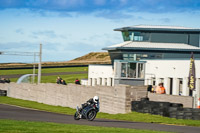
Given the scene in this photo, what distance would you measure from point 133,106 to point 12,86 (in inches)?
1217

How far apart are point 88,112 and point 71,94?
19103mm

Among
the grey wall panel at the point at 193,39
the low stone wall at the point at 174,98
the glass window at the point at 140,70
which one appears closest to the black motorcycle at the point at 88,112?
the low stone wall at the point at 174,98

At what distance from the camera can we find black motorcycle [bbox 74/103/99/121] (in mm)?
24656

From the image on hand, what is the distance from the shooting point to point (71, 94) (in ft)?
143

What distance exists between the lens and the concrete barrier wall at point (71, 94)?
1305 inches

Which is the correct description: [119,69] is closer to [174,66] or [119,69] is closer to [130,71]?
[130,71]

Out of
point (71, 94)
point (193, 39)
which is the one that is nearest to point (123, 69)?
point (71, 94)

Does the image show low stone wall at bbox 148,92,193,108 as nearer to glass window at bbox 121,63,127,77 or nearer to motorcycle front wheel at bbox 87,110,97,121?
motorcycle front wheel at bbox 87,110,97,121

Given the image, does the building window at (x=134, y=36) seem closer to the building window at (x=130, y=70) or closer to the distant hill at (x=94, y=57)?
the building window at (x=130, y=70)

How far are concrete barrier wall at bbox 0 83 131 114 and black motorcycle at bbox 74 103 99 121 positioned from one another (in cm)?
704

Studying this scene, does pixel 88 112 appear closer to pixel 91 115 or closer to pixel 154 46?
pixel 91 115

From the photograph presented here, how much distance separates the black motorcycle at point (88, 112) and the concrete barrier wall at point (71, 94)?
704cm

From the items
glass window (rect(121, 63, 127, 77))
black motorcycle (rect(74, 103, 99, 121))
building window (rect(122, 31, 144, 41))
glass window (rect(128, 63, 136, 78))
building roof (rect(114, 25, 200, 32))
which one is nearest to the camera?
black motorcycle (rect(74, 103, 99, 121))

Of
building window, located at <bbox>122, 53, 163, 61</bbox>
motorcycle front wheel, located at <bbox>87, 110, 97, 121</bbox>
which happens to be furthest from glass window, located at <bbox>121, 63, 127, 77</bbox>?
motorcycle front wheel, located at <bbox>87, 110, 97, 121</bbox>
